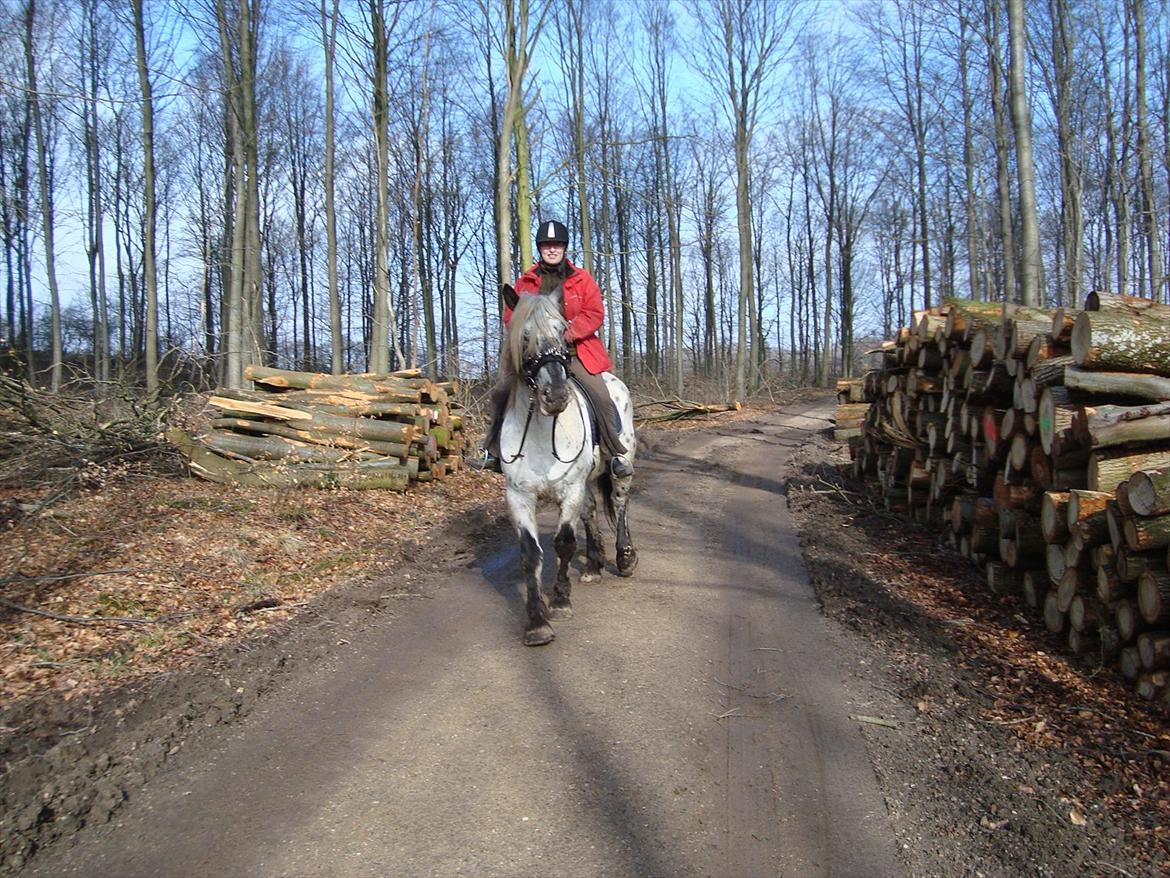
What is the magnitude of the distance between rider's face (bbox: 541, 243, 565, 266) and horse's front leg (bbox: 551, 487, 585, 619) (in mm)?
1898

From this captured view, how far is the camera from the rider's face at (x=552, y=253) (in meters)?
6.08

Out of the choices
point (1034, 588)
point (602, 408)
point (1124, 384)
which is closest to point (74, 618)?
point (602, 408)

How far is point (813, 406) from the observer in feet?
95.8

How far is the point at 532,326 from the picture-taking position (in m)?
5.18

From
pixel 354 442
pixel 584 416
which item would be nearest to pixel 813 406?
pixel 354 442

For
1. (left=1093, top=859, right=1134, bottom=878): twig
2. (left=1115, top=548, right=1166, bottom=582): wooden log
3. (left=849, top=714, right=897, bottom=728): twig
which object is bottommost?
(left=1093, top=859, right=1134, bottom=878): twig

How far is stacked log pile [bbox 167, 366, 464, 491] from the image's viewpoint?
9.89 metres

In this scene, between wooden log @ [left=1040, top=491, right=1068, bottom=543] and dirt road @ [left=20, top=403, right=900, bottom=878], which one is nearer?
dirt road @ [left=20, top=403, right=900, bottom=878]

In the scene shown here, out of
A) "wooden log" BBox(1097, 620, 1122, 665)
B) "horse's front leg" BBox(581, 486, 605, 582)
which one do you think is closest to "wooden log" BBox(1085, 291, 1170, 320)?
"wooden log" BBox(1097, 620, 1122, 665)

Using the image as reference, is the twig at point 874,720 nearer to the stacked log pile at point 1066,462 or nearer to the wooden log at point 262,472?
the stacked log pile at point 1066,462

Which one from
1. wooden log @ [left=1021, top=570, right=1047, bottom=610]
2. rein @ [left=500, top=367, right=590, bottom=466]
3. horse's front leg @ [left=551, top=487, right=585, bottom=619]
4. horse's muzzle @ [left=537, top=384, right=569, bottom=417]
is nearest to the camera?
horse's muzzle @ [left=537, top=384, right=569, bottom=417]

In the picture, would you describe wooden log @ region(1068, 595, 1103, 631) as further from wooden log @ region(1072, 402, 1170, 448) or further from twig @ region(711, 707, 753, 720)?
twig @ region(711, 707, 753, 720)

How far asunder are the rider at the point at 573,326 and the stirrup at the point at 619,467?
0.24 m

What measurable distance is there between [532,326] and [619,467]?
2.06 metres
